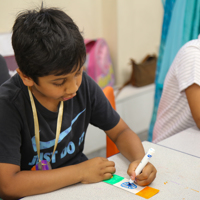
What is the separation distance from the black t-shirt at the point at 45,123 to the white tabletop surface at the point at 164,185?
0.63 feet

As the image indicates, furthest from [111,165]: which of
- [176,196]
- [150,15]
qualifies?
[150,15]

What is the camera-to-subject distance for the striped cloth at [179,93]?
51.1 inches

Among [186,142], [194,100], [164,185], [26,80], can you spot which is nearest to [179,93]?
[194,100]

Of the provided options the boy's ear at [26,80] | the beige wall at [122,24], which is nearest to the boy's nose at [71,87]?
the boy's ear at [26,80]

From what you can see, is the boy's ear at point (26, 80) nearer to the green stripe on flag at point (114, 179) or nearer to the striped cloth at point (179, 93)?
A: the green stripe on flag at point (114, 179)

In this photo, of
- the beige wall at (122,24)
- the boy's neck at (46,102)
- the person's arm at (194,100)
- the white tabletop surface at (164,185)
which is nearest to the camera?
the white tabletop surface at (164,185)

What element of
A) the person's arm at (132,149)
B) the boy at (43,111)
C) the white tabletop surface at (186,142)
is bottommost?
the white tabletop surface at (186,142)

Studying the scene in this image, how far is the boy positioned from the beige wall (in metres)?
1.59

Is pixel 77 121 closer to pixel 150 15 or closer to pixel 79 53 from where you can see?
pixel 79 53

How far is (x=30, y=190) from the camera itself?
78 cm

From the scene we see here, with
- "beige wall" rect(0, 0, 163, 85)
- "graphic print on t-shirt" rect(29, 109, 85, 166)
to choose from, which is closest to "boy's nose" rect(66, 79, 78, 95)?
"graphic print on t-shirt" rect(29, 109, 85, 166)

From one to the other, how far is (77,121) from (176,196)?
47cm

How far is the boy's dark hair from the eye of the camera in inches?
29.8

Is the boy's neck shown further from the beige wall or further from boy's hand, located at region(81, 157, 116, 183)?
the beige wall
